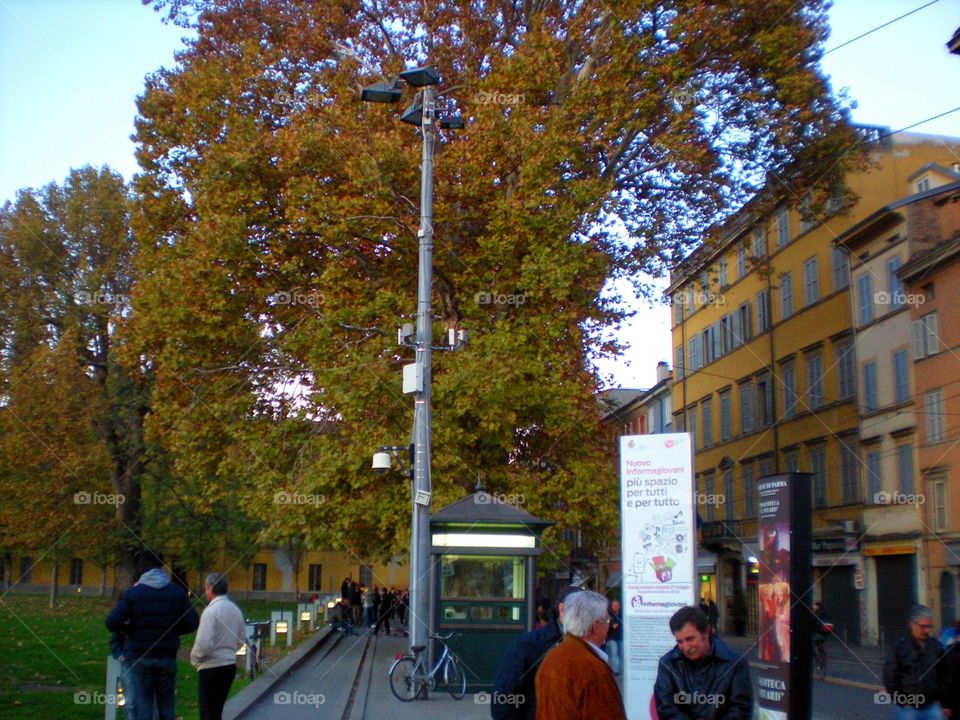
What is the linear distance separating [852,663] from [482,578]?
1763 cm

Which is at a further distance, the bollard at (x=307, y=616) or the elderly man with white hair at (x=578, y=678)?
the bollard at (x=307, y=616)

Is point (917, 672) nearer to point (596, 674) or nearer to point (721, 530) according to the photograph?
point (596, 674)

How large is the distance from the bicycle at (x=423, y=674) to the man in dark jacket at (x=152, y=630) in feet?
23.4

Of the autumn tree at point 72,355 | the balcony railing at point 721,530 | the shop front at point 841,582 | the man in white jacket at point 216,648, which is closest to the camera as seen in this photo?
the man in white jacket at point 216,648

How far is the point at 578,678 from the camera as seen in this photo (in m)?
5.13

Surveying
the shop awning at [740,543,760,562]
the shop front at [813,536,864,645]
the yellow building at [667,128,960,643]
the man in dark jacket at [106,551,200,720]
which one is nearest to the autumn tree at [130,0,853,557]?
the yellow building at [667,128,960,643]

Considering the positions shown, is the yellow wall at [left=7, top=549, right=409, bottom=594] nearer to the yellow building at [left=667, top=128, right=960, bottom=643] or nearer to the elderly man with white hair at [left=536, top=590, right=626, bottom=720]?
the yellow building at [left=667, top=128, right=960, bottom=643]

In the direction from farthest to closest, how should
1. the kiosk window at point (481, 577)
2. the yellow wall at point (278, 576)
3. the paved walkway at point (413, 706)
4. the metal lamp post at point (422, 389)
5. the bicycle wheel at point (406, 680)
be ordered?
1. the yellow wall at point (278, 576)
2. the metal lamp post at point (422, 389)
3. the kiosk window at point (481, 577)
4. the bicycle wheel at point (406, 680)
5. the paved walkway at point (413, 706)

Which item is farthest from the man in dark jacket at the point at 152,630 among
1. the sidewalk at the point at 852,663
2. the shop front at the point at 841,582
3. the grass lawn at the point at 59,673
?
the shop front at the point at 841,582

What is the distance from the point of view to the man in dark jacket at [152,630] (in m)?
9.84

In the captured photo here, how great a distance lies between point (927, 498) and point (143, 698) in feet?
89.7

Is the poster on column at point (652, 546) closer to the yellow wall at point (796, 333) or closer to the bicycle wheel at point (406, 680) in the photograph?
the bicycle wheel at point (406, 680)

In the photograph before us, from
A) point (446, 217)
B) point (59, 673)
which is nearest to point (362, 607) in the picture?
point (446, 217)

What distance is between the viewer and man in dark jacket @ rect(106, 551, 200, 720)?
9.84 metres
